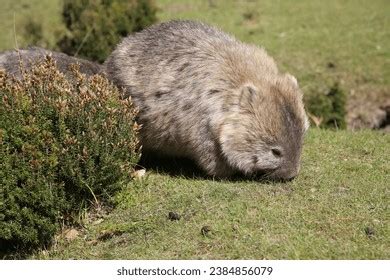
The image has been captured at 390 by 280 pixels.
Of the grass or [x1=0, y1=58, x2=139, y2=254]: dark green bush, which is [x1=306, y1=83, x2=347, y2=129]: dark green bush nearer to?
the grass

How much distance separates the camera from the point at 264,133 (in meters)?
6.38

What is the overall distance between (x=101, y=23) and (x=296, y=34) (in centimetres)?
494

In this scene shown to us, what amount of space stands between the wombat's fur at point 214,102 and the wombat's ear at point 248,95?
11 millimetres

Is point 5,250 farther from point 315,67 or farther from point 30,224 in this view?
point 315,67

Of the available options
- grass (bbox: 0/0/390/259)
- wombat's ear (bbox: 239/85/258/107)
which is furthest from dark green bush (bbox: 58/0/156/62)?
wombat's ear (bbox: 239/85/258/107)

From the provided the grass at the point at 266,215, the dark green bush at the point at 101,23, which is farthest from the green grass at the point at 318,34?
the grass at the point at 266,215

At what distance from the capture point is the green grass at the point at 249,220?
5230 mm

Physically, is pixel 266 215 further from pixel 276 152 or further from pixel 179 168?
pixel 179 168

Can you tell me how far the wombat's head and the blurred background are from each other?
3314 millimetres

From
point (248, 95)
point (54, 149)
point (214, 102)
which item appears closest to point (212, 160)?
point (214, 102)

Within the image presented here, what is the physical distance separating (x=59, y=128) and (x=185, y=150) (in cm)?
163

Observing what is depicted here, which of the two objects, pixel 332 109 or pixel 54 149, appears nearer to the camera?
pixel 54 149

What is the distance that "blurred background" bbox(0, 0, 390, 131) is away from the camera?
11.5m
